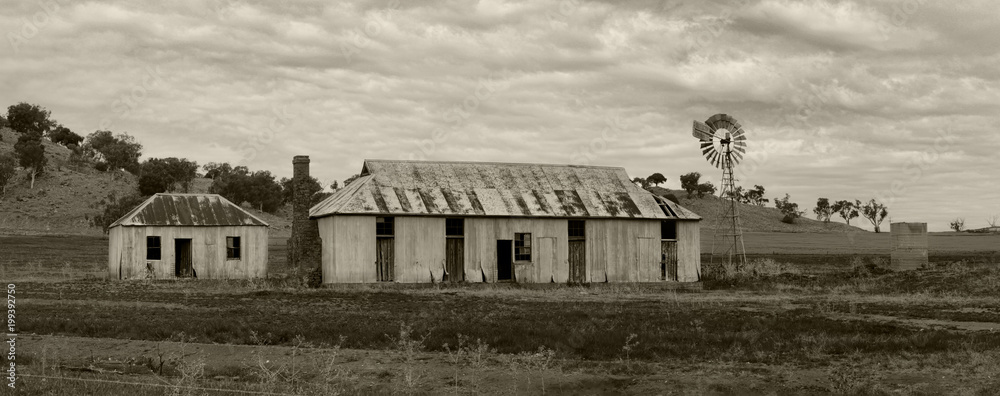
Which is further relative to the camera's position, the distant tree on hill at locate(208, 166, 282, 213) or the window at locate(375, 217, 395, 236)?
the distant tree on hill at locate(208, 166, 282, 213)

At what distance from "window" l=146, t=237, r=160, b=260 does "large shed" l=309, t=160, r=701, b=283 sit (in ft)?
22.8

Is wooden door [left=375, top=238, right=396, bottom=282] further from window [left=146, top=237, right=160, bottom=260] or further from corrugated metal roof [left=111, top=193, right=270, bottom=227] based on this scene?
window [left=146, top=237, right=160, bottom=260]

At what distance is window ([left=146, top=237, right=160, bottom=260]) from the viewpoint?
40.7 meters

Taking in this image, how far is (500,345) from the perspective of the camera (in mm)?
18016

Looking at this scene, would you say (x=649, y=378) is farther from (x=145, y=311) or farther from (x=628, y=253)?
(x=628, y=253)

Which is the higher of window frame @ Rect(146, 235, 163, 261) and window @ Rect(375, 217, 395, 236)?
window @ Rect(375, 217, 395, 236)

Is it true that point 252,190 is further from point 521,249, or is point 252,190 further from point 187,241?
point 521,249

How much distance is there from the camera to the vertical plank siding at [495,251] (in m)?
35.9

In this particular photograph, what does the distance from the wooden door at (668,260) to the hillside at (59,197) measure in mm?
54258

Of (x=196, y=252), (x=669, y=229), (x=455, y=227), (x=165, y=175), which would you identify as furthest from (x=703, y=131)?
(x=165, y=175)

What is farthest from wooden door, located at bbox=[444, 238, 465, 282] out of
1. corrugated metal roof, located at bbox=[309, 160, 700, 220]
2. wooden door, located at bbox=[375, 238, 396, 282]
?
wooden door, located at bbox=[375, 238, 396, 282]

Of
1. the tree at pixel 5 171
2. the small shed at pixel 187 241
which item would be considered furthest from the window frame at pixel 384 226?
the tree at pixel 5 171

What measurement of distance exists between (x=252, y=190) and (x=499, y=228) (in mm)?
73553

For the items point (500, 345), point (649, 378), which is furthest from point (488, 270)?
point (649, 378)
